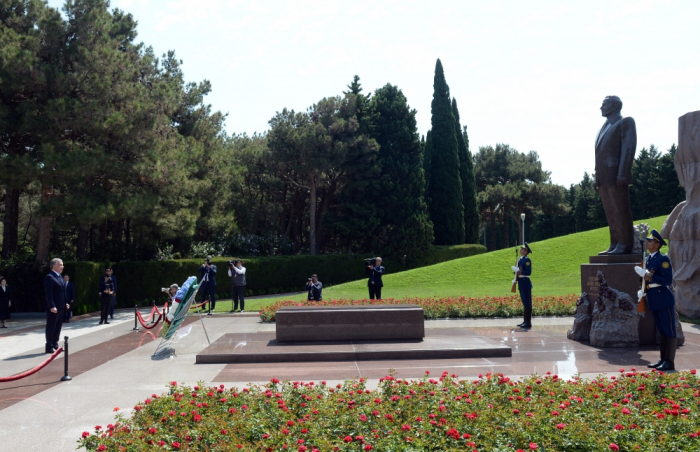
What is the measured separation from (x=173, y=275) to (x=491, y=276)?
648 inches

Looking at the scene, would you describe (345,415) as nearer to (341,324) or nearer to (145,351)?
(341,324)

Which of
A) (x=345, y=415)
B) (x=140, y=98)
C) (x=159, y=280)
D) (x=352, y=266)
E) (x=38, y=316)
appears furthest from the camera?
(x=352, y=266)

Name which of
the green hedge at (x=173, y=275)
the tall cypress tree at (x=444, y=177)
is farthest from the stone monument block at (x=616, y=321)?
the tall cypress tree at (x=444, y=177)

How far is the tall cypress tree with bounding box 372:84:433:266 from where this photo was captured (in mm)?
36656

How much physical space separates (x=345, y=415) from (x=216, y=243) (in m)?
27.5

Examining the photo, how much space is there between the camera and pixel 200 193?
28.4m

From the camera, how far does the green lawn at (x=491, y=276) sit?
23547mm

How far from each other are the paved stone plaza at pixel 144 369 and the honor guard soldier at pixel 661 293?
559 mm

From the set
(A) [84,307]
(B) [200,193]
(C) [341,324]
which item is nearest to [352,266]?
(B) [200,193]

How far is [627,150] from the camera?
10.0m

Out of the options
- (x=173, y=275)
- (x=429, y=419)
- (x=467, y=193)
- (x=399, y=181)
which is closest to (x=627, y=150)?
(x=429, y=419)

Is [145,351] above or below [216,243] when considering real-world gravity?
below

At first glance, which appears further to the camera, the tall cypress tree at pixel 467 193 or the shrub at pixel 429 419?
the tall cypress tree at pixel 467 193

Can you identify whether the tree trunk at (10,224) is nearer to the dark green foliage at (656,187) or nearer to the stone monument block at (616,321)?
the stone monument block at (616,321)
